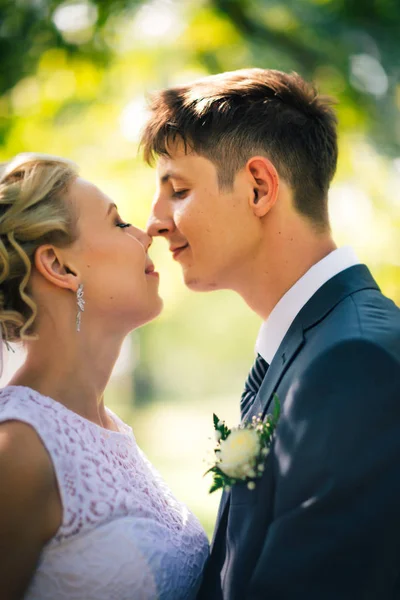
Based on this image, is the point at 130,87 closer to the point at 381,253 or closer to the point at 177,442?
the point at 381,253

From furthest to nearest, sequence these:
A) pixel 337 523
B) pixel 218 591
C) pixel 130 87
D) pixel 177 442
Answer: pixel 177 442, pixel 130 87, pixel 218 591, pixel 337 523

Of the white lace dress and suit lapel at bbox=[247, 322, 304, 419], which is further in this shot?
suit lapel at bbox=[247, 322, 304, 419]

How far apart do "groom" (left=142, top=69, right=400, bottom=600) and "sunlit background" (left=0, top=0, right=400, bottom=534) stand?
3.31 m

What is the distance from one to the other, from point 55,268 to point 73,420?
681mm

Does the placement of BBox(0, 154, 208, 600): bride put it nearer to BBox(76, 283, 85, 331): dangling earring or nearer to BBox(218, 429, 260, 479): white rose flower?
BBox(76, 283, 85, 331): dangling earring

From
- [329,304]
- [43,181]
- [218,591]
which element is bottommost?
[218,591]

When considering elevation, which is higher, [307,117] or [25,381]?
[307,117]

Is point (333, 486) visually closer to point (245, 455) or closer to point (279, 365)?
point (245, 455)

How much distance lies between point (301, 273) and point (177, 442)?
2464cm

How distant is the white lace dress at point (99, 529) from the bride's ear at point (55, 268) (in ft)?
1.64

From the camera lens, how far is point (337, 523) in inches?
99.3

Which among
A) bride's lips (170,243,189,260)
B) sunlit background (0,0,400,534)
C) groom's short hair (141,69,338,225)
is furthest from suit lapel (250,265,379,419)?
sunlit background (0,0,400,534)

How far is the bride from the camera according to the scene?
284cm

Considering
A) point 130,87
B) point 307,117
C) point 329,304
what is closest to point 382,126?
point 130,87
